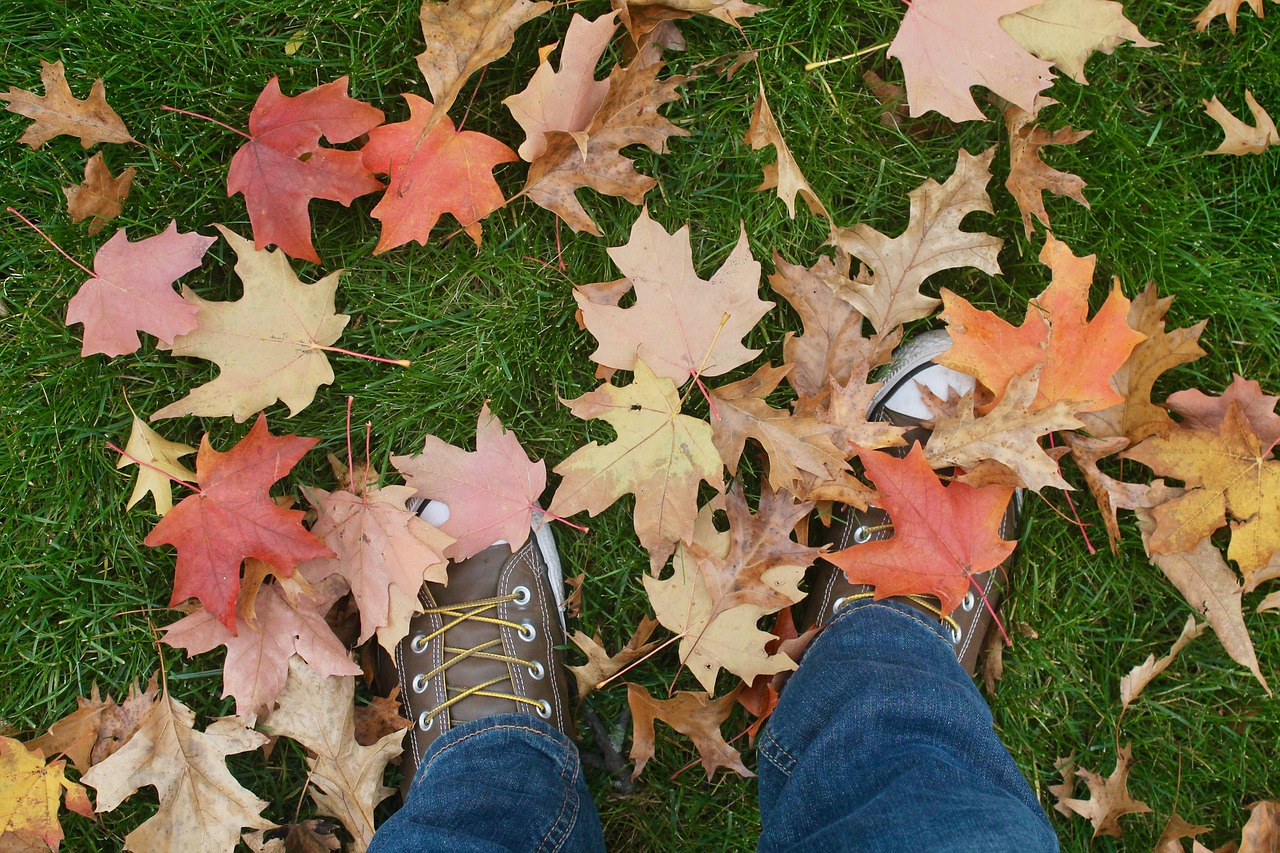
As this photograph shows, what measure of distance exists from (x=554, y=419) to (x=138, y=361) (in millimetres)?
950

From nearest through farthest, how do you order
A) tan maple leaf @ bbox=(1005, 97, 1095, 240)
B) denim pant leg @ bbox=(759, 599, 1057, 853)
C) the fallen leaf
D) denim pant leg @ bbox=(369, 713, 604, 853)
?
1. denim pant leg @ bbox=(759, 599, 1057, 853)
2. denim pant leg @ bbox=(369, 713, 604, 853)
3. tan maple leaf @ bbox=(1005, 97, 1095, 240)
4. the fallen leaf

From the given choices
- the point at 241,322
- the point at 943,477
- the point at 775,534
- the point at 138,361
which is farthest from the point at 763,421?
the point at 138,361

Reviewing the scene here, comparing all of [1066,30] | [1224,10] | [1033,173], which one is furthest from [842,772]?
[1224,10]

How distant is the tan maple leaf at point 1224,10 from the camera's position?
190 cm

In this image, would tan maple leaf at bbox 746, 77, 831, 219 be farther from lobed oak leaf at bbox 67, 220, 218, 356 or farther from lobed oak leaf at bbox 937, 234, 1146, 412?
lobed oak leaf at bbox 67, 220, 218, 356

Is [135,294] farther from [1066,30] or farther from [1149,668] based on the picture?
[1149,668]

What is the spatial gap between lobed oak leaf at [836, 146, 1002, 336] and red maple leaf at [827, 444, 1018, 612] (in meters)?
0.35

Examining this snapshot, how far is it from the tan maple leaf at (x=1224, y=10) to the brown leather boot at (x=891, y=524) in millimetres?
930

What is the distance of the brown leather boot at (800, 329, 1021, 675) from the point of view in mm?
1903

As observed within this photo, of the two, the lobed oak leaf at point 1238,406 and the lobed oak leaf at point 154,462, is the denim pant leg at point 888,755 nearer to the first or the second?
the lobed oak leaf at point 1238,406

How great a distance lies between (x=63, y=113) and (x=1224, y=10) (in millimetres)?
2614

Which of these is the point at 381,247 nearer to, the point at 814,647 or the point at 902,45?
the point at 902,45

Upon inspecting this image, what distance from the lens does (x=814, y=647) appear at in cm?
182

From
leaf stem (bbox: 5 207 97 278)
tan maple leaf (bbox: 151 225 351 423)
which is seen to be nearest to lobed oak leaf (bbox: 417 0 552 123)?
tan maple leaf (bbox: 151 225 351 423)
